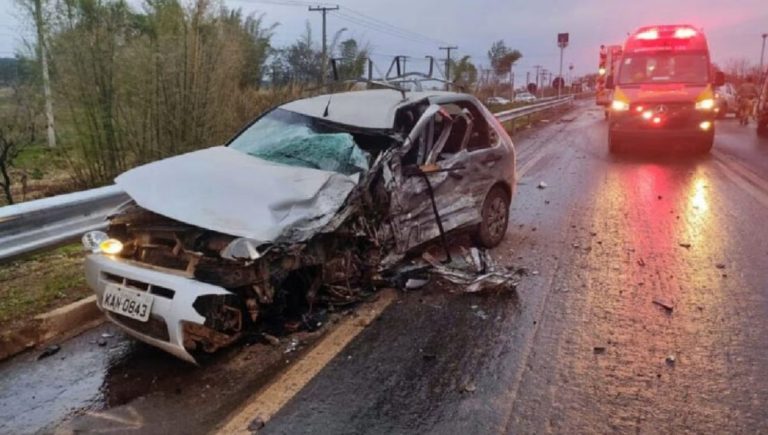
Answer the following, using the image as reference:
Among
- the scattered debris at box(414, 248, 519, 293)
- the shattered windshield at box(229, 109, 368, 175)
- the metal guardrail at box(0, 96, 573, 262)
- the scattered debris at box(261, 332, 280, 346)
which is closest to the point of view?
the scattered debris at box(261, 332, 280, 346)

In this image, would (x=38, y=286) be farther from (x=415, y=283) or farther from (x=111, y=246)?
(x=415, y=283)

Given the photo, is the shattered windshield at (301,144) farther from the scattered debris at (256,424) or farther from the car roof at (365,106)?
the scattered debris at (256,424)

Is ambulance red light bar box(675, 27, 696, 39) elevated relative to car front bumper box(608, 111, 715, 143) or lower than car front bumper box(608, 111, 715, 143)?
elevated

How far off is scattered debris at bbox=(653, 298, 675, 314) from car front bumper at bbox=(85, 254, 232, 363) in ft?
10.8

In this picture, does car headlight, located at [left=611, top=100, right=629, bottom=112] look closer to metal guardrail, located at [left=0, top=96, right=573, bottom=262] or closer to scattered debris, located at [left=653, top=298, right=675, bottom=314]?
scattered debris, located at [left=653, top=298, right=675, bottom=314]

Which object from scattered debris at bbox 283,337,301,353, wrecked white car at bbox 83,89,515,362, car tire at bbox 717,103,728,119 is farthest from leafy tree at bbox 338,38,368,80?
car tire at bbox 717,103,728,119

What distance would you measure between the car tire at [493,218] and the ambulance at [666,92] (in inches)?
332

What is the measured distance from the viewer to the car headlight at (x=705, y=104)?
13.5 metres

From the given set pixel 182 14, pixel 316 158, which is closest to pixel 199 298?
pixel 316 158

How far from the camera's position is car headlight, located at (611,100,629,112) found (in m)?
14.0

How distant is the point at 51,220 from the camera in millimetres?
4660

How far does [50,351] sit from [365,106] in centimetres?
321

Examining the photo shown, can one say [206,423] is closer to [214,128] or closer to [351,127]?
[351,127]

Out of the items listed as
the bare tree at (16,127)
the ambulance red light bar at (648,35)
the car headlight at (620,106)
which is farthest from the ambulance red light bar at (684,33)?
the bare tree at (16,127)
